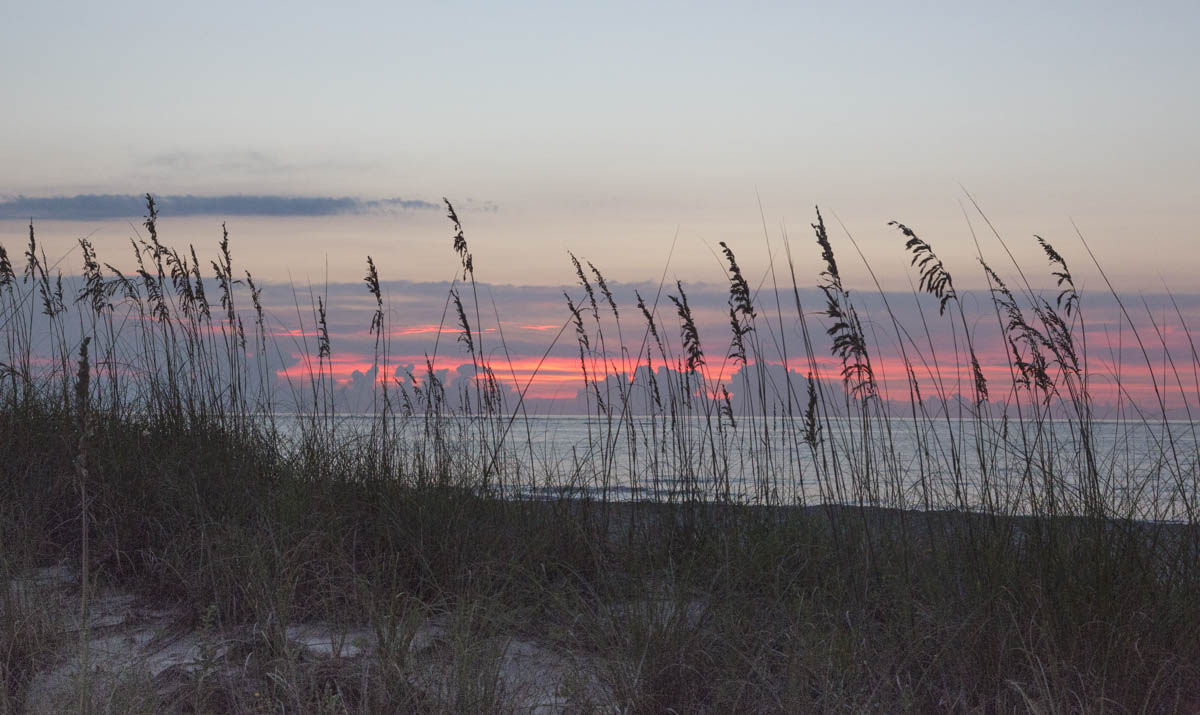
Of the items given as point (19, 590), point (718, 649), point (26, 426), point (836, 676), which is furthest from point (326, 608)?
point (26, 426)

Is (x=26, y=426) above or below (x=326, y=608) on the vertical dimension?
above

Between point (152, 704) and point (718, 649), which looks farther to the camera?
point (718, 649)

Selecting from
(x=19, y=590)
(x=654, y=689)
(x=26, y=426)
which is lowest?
(x=654, y=689)

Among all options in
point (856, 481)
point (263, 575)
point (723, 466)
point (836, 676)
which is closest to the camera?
point (836, 676)

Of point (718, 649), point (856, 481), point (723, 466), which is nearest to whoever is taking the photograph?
point (718, 649)

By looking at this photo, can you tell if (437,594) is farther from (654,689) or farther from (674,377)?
(674,377)

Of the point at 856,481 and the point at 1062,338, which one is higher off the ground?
the point at 1062,338

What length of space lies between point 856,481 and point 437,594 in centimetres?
212

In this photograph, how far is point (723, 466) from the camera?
4.88 m

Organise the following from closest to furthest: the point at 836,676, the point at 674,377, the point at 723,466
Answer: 1. the point at 836,676
2. the point at 723,466
3. the point at 674,377

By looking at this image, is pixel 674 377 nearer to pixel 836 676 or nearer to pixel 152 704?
pixel 836 676

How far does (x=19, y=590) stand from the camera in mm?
3936

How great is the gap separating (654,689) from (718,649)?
34cm

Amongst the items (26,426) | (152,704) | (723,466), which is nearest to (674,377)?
(723,466)
